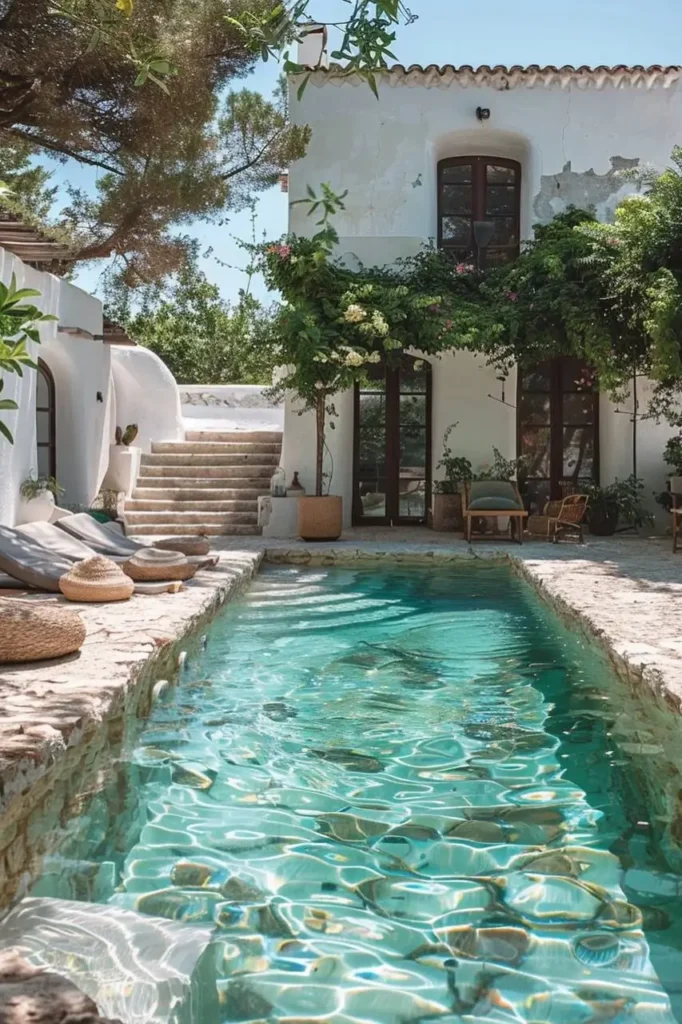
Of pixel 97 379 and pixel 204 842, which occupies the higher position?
pixel 97 379

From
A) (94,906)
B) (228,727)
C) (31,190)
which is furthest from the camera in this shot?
(31,190)

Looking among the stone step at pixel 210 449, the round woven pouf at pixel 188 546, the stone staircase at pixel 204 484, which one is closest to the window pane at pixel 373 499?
the stone staircase at pixel 204 484

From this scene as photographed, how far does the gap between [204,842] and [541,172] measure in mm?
12842

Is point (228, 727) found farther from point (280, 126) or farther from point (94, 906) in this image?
point (280, 126)

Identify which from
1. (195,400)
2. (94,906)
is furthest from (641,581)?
(195,400)

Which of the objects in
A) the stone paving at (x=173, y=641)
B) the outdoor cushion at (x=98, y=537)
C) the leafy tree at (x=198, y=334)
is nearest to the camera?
the stone paving at (x=173, y=641)

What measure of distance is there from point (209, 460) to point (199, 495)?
47.5 inches

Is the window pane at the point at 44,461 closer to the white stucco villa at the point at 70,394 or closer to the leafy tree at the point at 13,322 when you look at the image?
the white stucco villa at the point at 70,394

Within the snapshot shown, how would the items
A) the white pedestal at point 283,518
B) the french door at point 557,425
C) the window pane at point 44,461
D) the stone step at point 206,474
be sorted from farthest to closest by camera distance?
the french door at point 557,425
the stone step at point 206,474
the white pedestal at point 283,518
the window pane at point 44,461

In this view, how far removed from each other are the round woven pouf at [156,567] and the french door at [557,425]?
8057 mm

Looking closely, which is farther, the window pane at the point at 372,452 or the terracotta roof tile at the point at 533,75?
the window pane at the point at 372,452

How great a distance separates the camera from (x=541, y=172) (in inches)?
569

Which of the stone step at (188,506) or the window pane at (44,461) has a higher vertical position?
the window pane at (44,461)

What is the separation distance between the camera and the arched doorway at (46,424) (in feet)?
43.2
